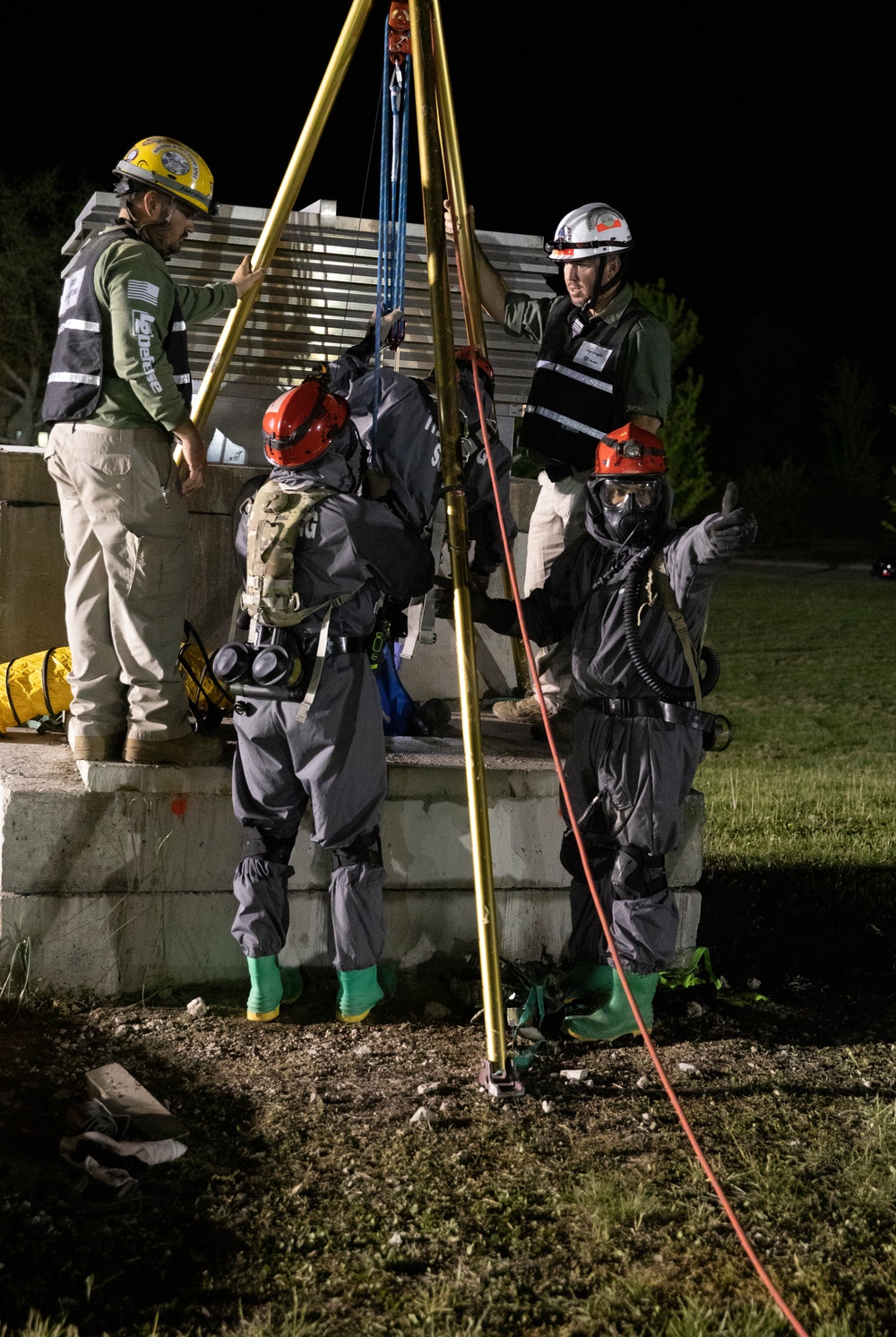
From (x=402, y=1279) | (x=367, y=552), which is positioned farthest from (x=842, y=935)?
(x=402, y=1279)

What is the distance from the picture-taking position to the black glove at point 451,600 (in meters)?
5.05

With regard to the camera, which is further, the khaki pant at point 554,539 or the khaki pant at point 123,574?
the khaki pant at point 554,539

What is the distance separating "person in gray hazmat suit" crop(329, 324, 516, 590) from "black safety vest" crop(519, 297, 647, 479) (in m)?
0.68

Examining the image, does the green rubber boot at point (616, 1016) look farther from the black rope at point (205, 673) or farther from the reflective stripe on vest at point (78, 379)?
the reflective stripe on vest at point (78, 379)

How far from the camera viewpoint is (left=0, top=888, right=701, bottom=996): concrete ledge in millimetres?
5086

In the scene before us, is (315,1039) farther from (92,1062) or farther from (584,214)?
(584,214)

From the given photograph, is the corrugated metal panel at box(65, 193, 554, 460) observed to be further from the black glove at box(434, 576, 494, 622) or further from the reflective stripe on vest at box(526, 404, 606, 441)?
the black glove at box(434, 576, 494, 622)

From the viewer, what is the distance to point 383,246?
5.37m

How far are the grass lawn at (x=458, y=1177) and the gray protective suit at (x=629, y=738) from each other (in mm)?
510

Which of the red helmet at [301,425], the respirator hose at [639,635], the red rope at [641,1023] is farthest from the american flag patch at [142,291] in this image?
the respirator hose at [639,635]

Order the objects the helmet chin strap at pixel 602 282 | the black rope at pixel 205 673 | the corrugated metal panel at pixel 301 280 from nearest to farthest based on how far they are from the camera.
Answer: the black rope at pixel 205 673
the helmet chin strap at pixel 602 282
the corrugated metal panel at pixel 301 280

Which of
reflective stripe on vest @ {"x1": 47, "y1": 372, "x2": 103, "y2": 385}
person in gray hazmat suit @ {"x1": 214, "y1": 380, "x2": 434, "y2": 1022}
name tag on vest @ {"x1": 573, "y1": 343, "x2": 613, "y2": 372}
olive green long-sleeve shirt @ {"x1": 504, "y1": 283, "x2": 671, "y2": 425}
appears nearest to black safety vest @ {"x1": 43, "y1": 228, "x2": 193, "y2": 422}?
reflective stripe on vest @ {"x1": 47, "y1": 372, "x2": 103, "y2": 385}

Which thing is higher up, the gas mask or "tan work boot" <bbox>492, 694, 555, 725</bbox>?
the gas mask

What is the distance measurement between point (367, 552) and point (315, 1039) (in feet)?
5.77
